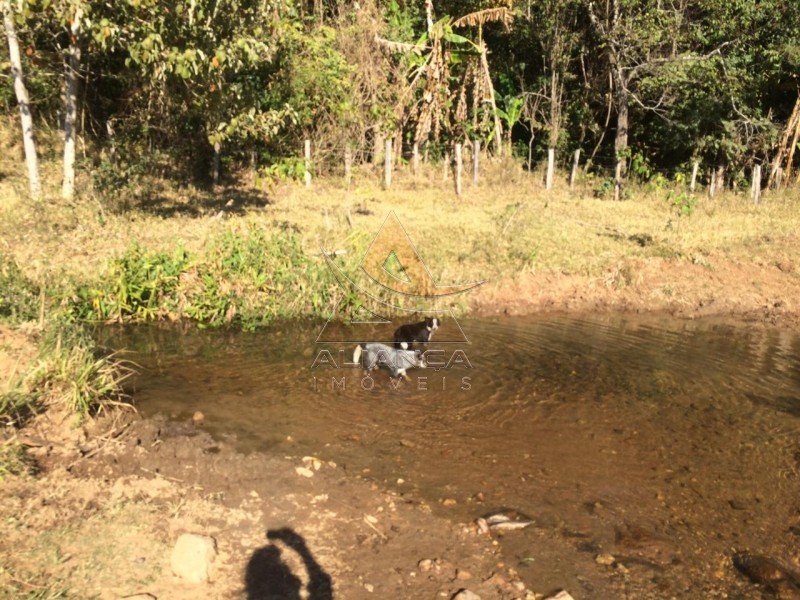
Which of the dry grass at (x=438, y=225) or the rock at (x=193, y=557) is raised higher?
the dry grass at (x=438, y=225)

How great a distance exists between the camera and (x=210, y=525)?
4074mm

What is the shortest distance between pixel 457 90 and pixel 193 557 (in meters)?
16.6

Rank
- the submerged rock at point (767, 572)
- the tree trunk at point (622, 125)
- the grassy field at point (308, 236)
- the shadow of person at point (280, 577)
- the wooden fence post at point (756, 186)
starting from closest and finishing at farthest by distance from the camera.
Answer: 1. the shadow of person at point (280, 577)
2. the submerged rock at point (767, 572)
3. the grassy field at point (308, 236)
4. the wooden fence post at point (756, 186)
5. the tree trunk at point (622, 125)

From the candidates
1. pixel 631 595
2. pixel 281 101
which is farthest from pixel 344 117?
pixel 631 595

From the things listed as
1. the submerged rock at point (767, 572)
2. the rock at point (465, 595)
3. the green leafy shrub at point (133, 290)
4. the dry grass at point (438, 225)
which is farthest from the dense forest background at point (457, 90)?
the submerged rock at point (767, 572)

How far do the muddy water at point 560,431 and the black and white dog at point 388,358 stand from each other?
17 cm

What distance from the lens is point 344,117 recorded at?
18016 millimetres

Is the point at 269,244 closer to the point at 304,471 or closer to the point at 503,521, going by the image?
the point at 304,471

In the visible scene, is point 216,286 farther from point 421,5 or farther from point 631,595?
point 421,5

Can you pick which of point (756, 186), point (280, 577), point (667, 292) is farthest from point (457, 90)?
point (280, 577)

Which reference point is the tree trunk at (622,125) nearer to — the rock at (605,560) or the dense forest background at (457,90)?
the dense forest background at (457,90)

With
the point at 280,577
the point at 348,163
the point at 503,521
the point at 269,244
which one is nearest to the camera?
the point at 280,577

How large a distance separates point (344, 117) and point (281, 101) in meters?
2.01

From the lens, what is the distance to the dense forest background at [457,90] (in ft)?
48.8
